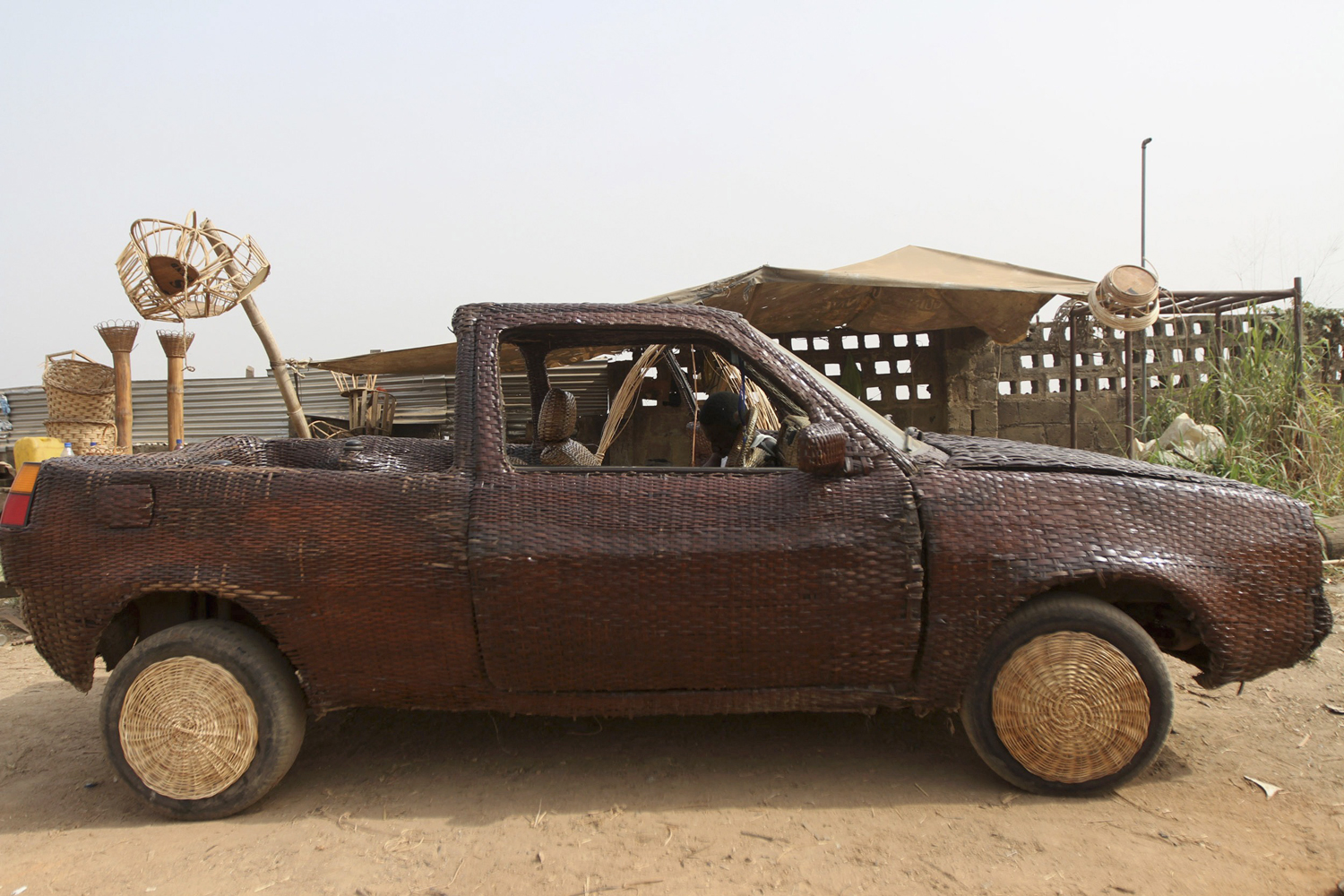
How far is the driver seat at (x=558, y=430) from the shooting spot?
3.29 metres

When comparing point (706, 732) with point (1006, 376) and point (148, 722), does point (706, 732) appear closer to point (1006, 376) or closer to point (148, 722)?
point (148, 722)

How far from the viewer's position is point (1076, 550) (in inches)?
94.9

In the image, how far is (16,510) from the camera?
2.59m

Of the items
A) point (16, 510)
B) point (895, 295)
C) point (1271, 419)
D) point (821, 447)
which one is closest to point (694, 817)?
point (821, 447)

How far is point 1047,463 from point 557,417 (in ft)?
6.17

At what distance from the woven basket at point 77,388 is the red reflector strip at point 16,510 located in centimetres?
651

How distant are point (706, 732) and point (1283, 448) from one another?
6156 mm

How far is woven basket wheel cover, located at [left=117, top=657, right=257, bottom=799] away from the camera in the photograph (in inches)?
99.3

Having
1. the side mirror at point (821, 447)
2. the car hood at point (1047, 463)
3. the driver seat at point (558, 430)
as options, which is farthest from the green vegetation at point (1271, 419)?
the driver seat at point (558, 430)

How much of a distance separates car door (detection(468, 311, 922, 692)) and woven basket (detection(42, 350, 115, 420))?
7.57 meters

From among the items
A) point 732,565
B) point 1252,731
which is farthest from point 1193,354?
point 732,565

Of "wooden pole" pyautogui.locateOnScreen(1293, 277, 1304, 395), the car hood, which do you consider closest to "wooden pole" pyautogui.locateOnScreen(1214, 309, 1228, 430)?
"wooden pole" pyautogui.locateOnScreen(1293, 277, 1304, 395)

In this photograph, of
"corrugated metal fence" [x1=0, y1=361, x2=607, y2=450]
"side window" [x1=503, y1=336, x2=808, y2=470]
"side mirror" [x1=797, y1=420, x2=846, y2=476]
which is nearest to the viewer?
"side mirror" [x1=797, y1=420, x2=846, y2=476]

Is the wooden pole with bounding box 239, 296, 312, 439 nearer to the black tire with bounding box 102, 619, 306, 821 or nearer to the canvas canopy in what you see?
the canvas canopy
